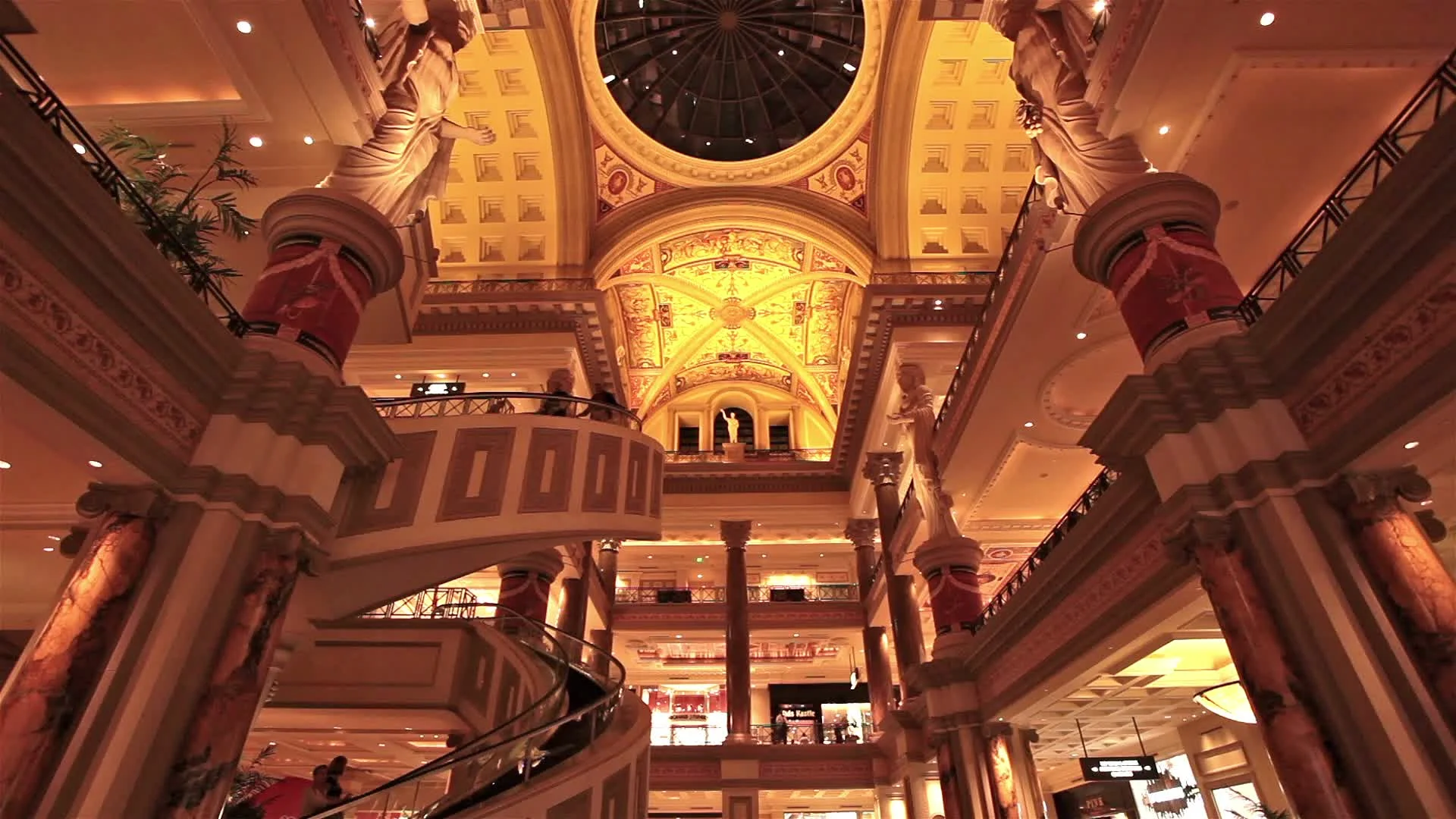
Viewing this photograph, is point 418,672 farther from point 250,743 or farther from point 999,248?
point 999,248

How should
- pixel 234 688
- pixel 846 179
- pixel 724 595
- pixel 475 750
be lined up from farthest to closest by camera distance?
pixel 724 595 → pixel 846 179 → pixel 475 750 → pixel 234 688

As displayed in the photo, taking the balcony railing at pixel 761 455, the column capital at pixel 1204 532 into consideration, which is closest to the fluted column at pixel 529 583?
the balcony railing at pixel 761 455

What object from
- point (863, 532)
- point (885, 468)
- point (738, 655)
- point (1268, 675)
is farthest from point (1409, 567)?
point (863, 532)

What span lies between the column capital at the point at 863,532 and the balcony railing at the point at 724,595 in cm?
138

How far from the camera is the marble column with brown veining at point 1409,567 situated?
429cm

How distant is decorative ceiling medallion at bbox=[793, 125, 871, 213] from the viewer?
17453mm

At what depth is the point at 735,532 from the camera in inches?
790

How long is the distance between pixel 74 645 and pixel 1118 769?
11.9 meters

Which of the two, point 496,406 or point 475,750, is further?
point 496,406

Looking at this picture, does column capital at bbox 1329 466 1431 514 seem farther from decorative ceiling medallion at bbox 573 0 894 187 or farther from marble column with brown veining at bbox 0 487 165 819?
decorative ceiling medallion at bbox 573 0 894 187

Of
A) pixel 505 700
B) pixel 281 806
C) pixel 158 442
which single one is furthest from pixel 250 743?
pixel 158 442

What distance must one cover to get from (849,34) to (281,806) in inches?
721

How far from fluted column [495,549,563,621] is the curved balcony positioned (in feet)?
19.2

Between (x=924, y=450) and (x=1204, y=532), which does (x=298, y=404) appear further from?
(x=924, y=450)
